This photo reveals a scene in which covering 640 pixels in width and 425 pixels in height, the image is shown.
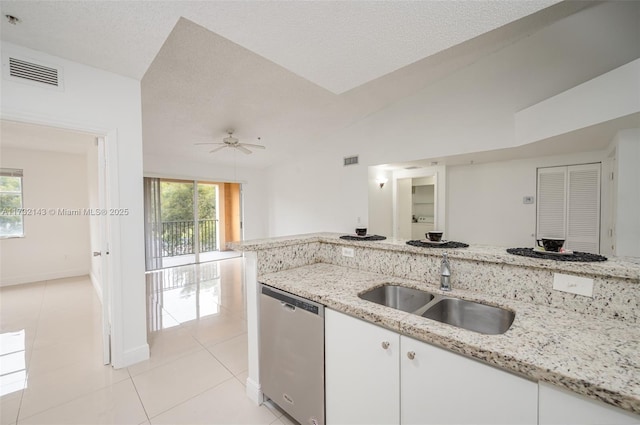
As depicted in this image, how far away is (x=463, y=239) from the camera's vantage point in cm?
509

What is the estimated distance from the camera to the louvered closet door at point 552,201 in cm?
417

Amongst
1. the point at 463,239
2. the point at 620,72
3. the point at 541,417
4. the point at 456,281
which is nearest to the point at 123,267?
the point at 456,281

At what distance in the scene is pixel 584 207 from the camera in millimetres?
4027

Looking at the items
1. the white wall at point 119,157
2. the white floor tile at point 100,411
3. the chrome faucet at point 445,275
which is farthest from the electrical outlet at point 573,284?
the white wall at point 119,157

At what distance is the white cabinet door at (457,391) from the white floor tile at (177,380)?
1644 millimetres

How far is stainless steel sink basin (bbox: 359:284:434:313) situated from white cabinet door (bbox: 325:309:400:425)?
28 centimetres

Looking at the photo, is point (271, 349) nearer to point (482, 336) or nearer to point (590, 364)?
point (482, 336)

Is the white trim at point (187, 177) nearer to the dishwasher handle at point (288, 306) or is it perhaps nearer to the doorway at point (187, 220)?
the doorway at point (187, 220)

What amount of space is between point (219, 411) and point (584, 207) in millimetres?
5349

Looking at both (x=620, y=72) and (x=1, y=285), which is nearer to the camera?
(x=620, y=72)

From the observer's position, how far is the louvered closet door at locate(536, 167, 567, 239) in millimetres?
4172

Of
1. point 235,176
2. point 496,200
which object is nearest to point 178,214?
point 235,176

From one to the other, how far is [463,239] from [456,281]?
4.04m

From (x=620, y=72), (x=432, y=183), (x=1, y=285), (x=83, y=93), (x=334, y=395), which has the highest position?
(x=620, y=72)
